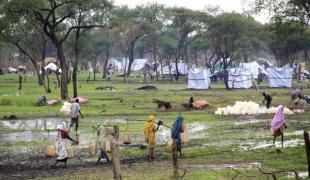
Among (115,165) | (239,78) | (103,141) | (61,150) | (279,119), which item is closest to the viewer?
(115,165)

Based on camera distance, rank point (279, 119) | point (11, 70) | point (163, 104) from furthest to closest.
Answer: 1. point (11, 70)
2. point (163, 104)
3. point (279, 119)

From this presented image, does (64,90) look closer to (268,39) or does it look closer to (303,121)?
(303,121)

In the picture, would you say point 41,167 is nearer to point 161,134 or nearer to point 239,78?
point 161,134

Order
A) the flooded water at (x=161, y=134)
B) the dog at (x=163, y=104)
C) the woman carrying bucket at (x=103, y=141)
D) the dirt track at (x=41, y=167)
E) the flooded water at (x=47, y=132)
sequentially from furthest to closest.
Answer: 1. the dog at (x=163, y=104)
2. the flooded water at (x=47, y=132)
3. the flooded water at (x=161, y=134)
4. the woman carrying bucket at (x=103, y=141)
5. the dirt track at (x=41, y=167)

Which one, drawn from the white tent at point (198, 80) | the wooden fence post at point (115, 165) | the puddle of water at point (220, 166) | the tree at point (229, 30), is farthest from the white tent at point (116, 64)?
the wooden fence post at point (115, 165)

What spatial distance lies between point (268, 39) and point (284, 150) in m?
70.8

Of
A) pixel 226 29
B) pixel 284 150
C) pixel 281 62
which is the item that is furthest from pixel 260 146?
pixel 281 62

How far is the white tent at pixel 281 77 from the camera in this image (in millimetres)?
73312

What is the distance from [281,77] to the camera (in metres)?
74.1

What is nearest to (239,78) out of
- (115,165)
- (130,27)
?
(130,27)

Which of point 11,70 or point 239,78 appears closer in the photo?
point 239,78

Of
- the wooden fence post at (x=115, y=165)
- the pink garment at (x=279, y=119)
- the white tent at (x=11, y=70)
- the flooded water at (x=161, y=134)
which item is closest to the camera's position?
the wooden fence post at (x=115, y=165)

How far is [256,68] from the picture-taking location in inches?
3716

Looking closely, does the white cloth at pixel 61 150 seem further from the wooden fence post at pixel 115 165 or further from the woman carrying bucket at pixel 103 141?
the wooden fence post at pixel 115 165
